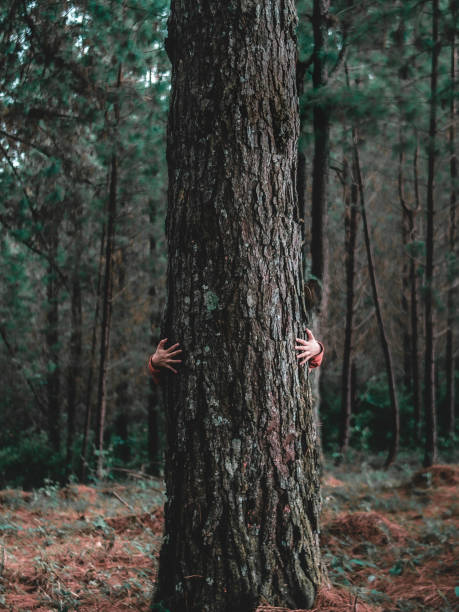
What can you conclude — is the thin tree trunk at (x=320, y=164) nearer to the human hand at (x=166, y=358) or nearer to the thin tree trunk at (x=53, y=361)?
the human hand at (x=166, y=358)

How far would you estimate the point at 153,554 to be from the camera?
3.61 meters

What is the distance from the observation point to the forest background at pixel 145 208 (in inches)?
258

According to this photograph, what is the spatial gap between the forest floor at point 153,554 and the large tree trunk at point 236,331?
0.33 meters

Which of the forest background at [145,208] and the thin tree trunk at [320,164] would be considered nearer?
the forest background at [145,208]

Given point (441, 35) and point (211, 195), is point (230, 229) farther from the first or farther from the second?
point (441, 35)

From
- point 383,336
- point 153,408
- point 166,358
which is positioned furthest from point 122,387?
point 166,358

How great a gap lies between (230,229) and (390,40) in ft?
24.4

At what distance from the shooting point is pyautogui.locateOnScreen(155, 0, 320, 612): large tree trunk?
234cm

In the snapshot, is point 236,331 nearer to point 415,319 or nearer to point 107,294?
point 107,294

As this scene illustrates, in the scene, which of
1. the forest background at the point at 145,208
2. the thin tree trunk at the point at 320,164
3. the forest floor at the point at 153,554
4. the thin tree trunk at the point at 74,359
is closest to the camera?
the forest floor at the point at 153,554

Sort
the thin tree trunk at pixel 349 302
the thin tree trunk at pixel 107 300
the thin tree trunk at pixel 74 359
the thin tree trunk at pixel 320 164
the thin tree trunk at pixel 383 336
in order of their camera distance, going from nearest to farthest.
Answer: the thin tree trunk at pixel 320 164 < the thin tree trunk at pixel 107 300 < the thin tree trunk at pixel 383 336 < the thin tree trunk at pixel 349 302 < the thin tree trunk at pixel 74 359

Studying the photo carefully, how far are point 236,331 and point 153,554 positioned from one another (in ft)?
7.04

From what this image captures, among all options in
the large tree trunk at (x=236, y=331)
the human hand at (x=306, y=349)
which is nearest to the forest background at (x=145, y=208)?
the large tree trunk at (x=236, y=331)

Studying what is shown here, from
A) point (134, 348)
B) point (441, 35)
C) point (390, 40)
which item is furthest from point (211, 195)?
point (134, 348)
